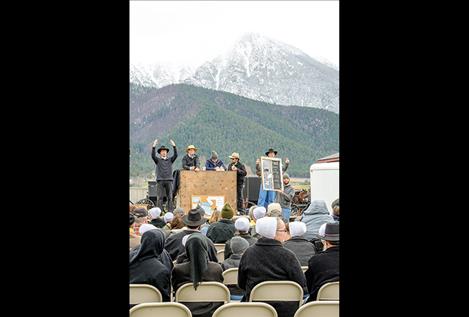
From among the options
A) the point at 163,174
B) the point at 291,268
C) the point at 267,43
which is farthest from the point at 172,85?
the point at 291,268

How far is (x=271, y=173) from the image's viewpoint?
12117 millimetres

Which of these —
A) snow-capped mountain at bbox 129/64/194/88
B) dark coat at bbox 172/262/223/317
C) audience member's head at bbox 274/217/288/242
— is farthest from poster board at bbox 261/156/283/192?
snow-capped mountain at bbox 129/64/194/88

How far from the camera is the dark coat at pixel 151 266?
13.1 feet

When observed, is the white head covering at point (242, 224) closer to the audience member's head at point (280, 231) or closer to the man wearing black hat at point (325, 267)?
the audience member's head at point (280, 231)

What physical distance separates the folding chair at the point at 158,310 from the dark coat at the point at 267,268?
1.09 m

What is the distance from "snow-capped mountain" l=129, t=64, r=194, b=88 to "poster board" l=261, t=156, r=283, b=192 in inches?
1316

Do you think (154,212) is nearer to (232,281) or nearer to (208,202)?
(232,281)

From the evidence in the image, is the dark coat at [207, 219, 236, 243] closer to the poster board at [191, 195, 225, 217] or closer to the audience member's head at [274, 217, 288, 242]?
the audience member's head at [274, 217, 288, 242]

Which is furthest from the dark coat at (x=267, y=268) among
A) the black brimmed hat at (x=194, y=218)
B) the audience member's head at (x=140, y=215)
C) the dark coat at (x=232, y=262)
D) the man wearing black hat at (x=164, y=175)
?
the man wearing black hat at (x=164, y=175)
